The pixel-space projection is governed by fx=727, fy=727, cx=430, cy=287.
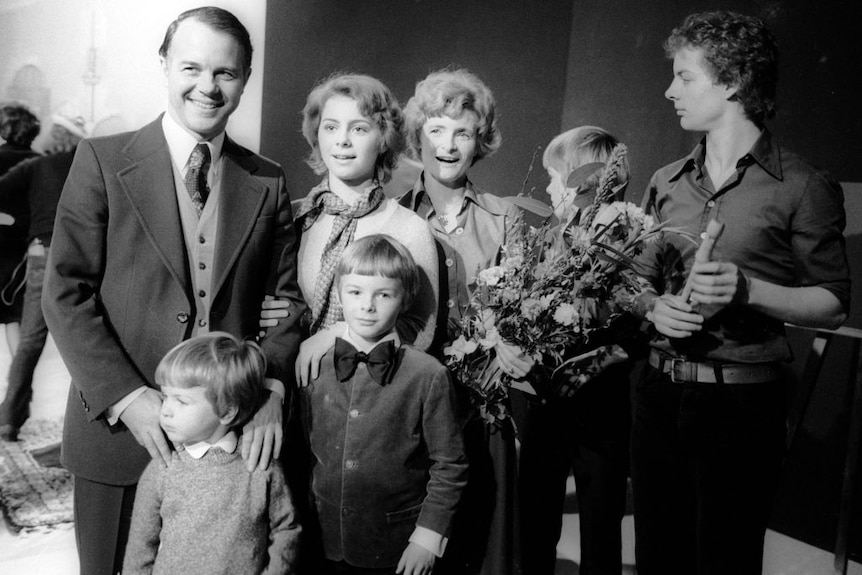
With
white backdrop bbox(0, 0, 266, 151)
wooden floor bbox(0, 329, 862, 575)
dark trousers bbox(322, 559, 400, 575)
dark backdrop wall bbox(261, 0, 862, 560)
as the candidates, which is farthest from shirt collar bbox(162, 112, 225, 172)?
dark trousers bbox(322, 559, 400, 575)

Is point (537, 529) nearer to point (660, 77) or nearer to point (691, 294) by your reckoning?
point (691, 294)

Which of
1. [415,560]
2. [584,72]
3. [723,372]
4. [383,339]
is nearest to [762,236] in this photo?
[723,372]

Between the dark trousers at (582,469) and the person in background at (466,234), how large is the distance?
0.21 meters

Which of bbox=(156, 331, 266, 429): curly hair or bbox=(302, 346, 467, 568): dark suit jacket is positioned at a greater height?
bbox=(156, 331, 266, 429): curly hair

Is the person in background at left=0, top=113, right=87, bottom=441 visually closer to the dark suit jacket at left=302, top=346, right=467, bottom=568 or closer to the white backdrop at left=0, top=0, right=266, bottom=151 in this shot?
the white backdrop at left=0, top=0, right=266, bottom=151

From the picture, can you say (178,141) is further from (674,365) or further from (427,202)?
(674,365)

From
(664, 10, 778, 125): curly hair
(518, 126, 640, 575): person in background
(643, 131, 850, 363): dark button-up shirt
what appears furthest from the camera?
(518, 126, 640, 575): person in background

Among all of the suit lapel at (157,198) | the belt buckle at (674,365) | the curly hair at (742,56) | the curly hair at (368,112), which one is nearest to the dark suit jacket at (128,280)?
the suit lapel at (157,198)

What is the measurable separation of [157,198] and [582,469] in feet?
5.71

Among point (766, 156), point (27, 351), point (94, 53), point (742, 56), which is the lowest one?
point (27, 351)

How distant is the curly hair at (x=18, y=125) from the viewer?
2473 millimetres

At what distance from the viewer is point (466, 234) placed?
99.1 inches

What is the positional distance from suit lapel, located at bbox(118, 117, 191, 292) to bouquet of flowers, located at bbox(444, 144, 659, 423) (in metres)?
0.88

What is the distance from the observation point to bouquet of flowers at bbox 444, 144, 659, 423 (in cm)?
225
